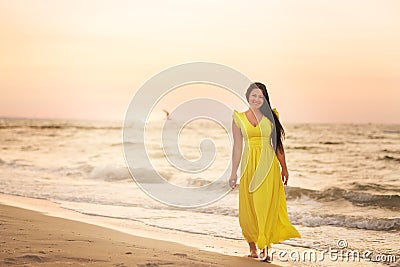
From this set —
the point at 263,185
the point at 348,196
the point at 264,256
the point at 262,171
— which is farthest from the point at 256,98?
the point at 348,196

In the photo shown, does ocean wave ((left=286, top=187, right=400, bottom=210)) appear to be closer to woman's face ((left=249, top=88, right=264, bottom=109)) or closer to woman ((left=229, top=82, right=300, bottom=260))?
woman ((left=229, top=82, right=300, bottom=260))

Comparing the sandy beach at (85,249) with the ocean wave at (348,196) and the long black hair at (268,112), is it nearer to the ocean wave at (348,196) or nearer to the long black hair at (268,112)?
the long black hair at (268,112)

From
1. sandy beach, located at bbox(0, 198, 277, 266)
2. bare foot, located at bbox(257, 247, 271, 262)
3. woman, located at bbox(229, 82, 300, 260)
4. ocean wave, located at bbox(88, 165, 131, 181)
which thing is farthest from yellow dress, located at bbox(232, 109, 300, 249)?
ocean wave, located at bbox(88, 165, 131, 181)

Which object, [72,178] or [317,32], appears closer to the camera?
[72,178]

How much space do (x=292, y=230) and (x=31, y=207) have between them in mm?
5495

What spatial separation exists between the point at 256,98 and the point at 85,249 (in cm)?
244

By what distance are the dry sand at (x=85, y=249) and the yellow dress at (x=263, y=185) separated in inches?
15.5

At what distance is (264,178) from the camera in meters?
5.62

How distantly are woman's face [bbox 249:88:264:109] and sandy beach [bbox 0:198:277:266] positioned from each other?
68.6 inches

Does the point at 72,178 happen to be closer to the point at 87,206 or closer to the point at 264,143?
the point at 87,206

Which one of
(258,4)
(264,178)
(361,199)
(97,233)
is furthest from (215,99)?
(258,4)

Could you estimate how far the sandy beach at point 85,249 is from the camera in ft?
14.8

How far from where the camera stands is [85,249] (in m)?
5.05

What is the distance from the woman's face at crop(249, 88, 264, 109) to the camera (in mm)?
5590
